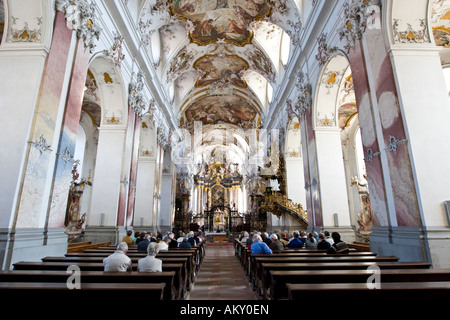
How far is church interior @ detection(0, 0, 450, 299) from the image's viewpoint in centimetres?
486

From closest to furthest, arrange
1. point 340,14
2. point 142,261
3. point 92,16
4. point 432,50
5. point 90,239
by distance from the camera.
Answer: point 142,261
point 432,50
point 92,16
point 340,14
point 90,239

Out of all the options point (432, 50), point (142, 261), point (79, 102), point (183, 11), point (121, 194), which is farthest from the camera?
point (183, 11)

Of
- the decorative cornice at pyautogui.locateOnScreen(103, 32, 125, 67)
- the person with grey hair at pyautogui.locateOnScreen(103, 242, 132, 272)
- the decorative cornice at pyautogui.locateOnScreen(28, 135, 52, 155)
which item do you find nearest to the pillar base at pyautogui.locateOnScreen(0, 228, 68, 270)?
the decorative cornice at pyautogui.locateOnScreen(28, 135, 52, 155)

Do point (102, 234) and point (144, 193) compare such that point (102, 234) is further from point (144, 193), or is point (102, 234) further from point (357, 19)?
point (357, 19)

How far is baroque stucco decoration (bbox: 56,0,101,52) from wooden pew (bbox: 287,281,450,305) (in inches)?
279

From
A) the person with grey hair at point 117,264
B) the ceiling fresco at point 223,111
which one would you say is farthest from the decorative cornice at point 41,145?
the ceiling fresco at point 223,111

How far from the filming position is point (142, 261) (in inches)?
127

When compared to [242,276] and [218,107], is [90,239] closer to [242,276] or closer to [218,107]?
[242,276]

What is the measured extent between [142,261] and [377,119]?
5514 millimetres

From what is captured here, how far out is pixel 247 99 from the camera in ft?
67.4

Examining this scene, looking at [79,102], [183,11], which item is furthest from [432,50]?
[183,11]

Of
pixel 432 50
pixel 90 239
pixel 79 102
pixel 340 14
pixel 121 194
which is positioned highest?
pixel 340 14

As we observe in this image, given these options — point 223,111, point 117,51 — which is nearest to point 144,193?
point 117,51

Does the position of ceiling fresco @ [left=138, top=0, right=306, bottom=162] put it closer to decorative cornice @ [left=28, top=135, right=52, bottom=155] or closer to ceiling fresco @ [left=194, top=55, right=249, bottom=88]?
ceiling fresco @ [left=194, top=55, right=249, bottom=88]
